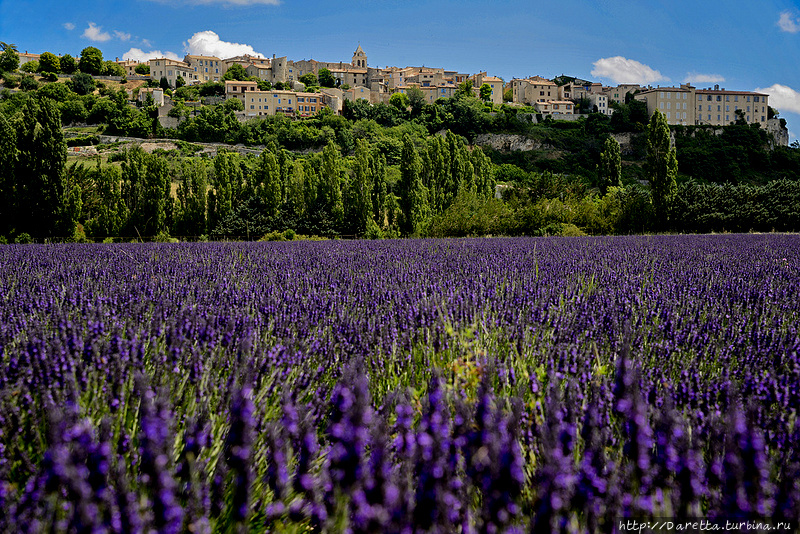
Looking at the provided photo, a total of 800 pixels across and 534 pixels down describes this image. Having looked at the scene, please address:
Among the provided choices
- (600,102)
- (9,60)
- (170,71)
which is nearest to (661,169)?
(600,102)

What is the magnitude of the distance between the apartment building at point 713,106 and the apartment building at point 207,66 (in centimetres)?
8362

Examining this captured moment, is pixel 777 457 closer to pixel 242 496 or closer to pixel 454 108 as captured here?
pixel 242 496

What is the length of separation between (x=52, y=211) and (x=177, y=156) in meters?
39.5

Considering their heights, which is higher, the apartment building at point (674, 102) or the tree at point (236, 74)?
the tree at point (236, 74)

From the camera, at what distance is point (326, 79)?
320ft

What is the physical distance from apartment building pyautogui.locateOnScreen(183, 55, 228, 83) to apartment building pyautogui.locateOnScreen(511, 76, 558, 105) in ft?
201

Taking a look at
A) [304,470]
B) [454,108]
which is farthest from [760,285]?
[454,108]

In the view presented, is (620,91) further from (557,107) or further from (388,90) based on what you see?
(388,90)

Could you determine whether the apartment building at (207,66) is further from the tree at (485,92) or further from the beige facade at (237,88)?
the tree at (485,92)

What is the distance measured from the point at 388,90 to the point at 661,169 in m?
83.4

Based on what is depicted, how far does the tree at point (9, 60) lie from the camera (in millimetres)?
87875

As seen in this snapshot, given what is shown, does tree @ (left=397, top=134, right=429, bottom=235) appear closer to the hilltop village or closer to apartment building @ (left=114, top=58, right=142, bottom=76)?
the hilltop village

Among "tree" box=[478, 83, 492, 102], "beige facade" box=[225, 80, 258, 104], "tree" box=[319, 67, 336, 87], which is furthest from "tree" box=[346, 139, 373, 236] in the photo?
"tree" box=[319, 67, 336, 87]

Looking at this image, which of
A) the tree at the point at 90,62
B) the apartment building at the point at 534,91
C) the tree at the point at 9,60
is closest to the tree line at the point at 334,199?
the apartment building at the point at 534,91
